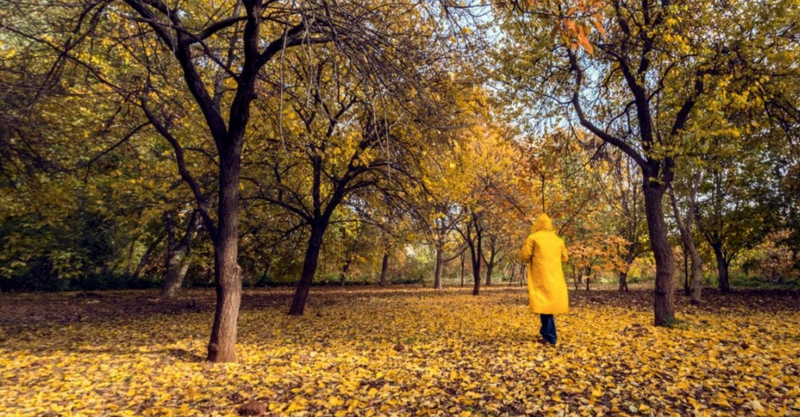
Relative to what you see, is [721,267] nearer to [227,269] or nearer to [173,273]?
[227,269]

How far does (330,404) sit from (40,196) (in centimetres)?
1042

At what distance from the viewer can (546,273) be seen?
581 cm

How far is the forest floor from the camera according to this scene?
3.50 m

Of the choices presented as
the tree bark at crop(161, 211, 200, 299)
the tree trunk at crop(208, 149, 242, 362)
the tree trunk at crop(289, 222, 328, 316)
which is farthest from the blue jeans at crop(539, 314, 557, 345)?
the tree bark at crop(161, 211, 200, 299)

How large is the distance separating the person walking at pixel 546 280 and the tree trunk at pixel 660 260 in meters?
2.58

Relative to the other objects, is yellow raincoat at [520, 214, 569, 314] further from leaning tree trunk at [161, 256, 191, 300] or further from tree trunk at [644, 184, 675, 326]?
leaning tree trunk at [161, 256, 191, 300]

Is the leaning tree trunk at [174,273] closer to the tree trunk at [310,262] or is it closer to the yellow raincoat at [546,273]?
the tree trunk at [310,262]

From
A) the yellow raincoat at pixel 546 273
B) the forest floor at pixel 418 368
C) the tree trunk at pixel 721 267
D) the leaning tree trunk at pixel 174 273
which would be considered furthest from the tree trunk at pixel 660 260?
the leaning tree trunk at pixel 174 273

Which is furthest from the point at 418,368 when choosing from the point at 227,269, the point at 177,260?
the point at 177,260

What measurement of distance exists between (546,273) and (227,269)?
5026 mm

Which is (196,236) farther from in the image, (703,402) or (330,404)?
(703,402)

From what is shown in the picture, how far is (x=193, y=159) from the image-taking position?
905cm

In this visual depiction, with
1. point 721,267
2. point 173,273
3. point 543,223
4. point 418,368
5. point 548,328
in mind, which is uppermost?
point 543,223

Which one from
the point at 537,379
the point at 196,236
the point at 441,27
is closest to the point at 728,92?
the point at 441,27
